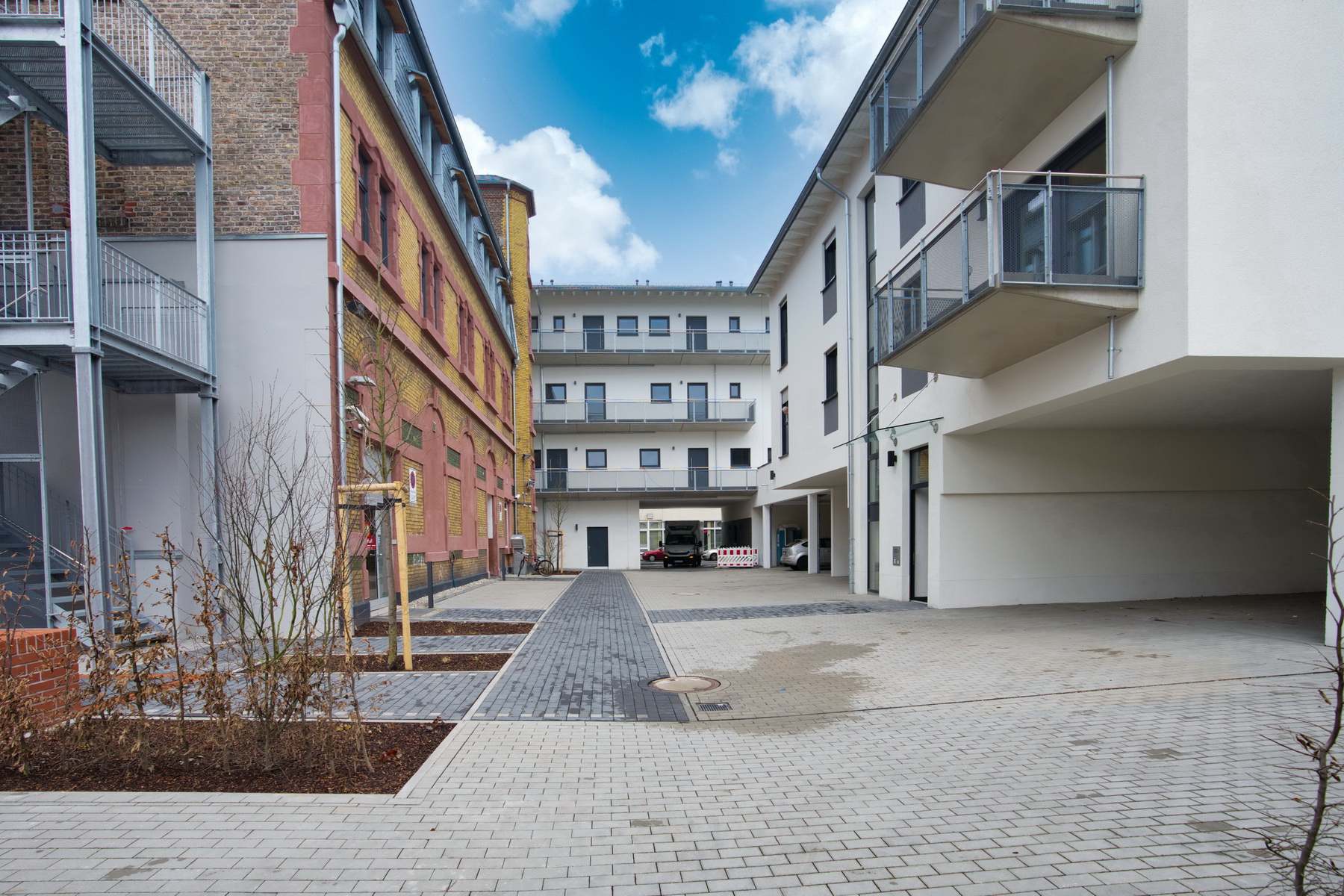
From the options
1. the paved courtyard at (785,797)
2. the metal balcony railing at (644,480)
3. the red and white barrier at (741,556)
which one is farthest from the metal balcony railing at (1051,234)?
the metal balcony railing at (644,480)

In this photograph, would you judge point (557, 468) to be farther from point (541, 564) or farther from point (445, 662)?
point (445, 662)

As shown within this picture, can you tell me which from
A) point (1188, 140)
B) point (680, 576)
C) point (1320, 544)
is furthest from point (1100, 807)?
point (680, 576)

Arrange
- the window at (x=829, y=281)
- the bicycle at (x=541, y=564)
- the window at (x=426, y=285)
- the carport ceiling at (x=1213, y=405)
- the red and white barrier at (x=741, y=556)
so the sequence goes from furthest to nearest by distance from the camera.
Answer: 1. the red and white barrier at (x=741, y=556)
2. the bicycle at (x=541, y=564)
3. the window at (x=829, y=281)
4. the window at (x=426, y=285)
5. the carport ceiling at (x=1213, y=405)

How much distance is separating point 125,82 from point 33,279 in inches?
103

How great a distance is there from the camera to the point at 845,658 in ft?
30.4

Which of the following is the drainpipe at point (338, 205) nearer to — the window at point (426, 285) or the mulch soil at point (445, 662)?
the mulch soil at point (445, 662)

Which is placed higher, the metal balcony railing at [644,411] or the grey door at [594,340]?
the grey door at [594,340]

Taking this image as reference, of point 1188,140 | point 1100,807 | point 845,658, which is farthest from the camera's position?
point 845,658

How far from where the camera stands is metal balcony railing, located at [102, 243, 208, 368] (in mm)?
9500

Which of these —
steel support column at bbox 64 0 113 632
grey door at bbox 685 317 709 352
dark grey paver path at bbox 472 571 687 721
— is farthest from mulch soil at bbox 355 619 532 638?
grey door at bbox 685 317 709 352

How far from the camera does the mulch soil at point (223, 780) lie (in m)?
4.60

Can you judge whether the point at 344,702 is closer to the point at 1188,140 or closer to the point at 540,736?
the point at 540,736

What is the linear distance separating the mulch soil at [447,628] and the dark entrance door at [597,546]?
24.9m

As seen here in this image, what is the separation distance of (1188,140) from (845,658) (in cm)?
633
